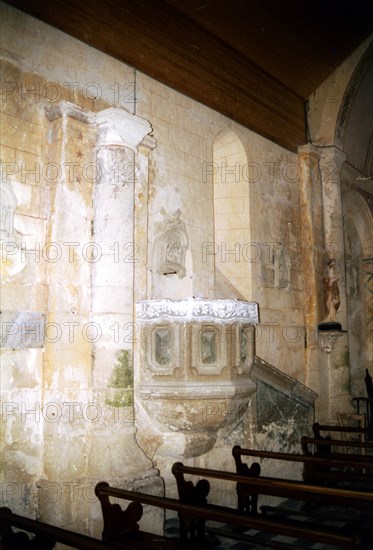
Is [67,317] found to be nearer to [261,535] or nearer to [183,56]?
[261,535]

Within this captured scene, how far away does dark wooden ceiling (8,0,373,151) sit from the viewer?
17.0ft

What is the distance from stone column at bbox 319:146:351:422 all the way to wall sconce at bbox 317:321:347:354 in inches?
4.8

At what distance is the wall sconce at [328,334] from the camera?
295 inches

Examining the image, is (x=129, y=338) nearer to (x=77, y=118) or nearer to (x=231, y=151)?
(x=77, y=118)

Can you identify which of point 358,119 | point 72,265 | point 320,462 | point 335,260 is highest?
point 358,119

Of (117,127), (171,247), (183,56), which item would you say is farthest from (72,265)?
(183,56)

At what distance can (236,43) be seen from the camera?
6684 mm

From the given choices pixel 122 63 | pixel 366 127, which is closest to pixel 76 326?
pixel 122 63

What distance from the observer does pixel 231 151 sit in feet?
23.6

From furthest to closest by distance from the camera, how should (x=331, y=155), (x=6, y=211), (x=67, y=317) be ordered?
(x=331, y=155), (x=67, y=317), (x=6, y=211)

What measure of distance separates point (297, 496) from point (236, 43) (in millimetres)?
5539

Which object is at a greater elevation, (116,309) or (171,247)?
(171,247)

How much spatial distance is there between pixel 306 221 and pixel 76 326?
491 cm

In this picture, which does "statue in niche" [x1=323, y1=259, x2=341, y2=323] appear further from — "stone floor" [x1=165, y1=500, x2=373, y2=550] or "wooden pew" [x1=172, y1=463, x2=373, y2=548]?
"wooden pew" [x1=172, y1=463, x2=373, y2=548]
